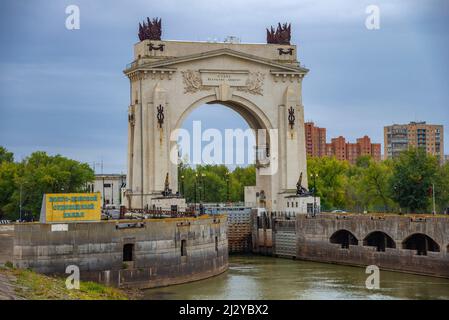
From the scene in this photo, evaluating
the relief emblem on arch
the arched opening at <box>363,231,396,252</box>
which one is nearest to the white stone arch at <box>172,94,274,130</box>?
the relief emblem on arch

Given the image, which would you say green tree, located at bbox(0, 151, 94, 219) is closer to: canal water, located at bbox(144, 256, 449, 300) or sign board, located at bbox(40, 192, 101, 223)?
canal water, located at bbox(144, 256, 449, 300)

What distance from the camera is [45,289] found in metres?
41.6

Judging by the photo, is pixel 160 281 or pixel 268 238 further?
pixel 268 238

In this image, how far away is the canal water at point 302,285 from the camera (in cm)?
5622

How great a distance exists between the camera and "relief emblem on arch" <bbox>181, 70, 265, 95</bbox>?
88812mm

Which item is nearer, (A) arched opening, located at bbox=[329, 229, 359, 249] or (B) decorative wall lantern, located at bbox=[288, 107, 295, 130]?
(A) arched opening, located at bbox=[329, 229, 359, 249]

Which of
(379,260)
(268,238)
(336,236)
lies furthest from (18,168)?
(379,260)

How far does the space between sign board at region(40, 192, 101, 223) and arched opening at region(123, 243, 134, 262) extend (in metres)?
2.46

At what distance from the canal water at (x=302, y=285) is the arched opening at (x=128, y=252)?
2185 millimetres

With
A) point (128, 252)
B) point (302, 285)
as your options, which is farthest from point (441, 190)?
point (128, 252)

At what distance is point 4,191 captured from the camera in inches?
4035
